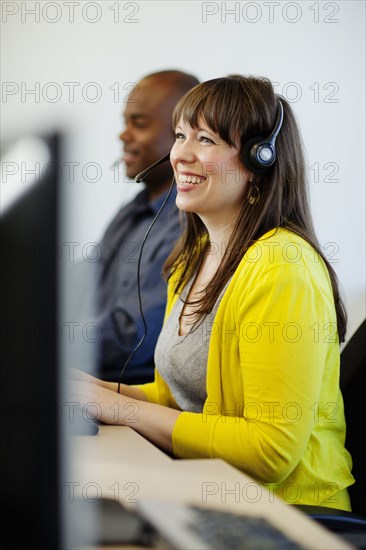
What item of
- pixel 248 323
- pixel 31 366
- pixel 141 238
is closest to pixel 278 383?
pixel 248 323

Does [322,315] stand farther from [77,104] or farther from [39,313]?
[77,104]

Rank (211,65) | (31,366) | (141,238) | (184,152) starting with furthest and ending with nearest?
(211,65) < (141,238) < (184,152) < (31,366)

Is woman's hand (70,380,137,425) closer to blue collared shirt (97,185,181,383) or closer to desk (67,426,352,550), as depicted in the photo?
desk (67,426,352,550)

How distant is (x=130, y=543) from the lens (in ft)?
2.10

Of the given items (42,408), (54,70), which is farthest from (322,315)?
(54,70)

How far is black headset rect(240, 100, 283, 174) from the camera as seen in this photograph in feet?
4.40

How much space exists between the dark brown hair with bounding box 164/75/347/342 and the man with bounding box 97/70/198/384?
0.62m

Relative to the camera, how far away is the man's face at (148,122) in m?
2.33

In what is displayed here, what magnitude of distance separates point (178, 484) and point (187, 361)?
0.54m

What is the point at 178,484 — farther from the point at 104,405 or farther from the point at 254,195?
the point at 254,195

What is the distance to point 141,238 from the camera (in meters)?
2.33

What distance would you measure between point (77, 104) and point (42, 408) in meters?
2.46

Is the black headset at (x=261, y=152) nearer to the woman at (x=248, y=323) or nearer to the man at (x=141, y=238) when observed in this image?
the woman at (x=248, y=323)

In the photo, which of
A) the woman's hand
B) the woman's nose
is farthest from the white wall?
the woman's hand
